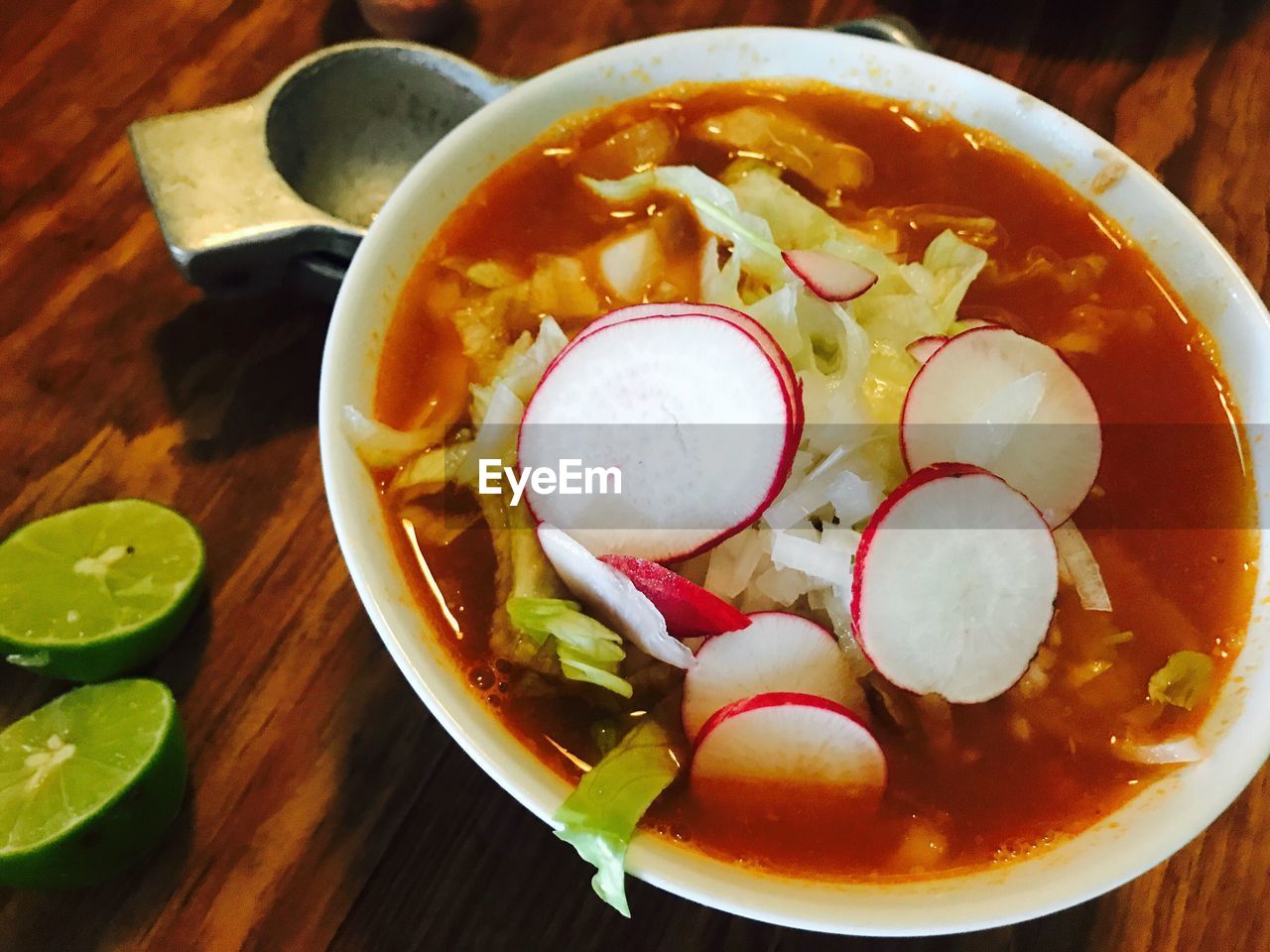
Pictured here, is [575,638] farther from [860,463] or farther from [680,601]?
[860,463]

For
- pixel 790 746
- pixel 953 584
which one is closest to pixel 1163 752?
pixel 953 584

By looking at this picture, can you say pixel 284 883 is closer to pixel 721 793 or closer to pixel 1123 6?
pixel 721 793

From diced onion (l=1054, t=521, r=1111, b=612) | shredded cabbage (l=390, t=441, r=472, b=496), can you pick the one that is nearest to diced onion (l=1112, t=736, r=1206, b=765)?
diced onion (l=1054, t=521, r=1111, b=612)

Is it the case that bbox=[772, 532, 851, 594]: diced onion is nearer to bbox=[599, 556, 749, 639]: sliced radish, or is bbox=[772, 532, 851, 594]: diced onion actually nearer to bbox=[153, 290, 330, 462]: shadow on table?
bbox=[599, 556, 749, 639]: sliced radish

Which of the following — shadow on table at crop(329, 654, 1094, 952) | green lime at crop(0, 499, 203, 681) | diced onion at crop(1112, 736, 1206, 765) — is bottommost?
shadow on table at crop(329, 654, 1094, 952)

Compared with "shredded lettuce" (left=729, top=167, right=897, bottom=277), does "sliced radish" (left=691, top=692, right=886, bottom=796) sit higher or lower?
lower

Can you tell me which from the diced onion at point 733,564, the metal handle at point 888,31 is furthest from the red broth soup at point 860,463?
the metal handle at point 888,31
